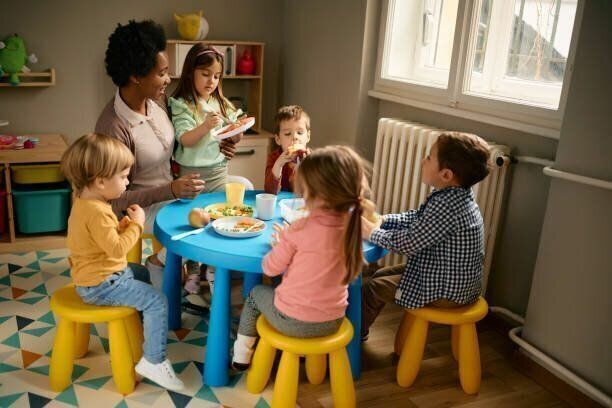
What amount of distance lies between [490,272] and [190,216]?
4.60 ft

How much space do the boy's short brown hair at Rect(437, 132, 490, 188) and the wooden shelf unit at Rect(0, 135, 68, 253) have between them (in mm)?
2149

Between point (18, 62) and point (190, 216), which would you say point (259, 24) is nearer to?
point (18, 62)

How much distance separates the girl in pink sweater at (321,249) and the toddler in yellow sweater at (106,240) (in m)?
0.44

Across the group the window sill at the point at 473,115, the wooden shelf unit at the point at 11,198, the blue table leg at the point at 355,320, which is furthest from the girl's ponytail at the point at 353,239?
the wooden shelf unit at the point at 11,198

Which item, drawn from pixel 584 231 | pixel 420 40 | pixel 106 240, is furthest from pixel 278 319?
pixel 420 40

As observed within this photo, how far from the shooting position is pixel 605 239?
1855mm

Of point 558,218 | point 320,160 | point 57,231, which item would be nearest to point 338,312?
point 320,160

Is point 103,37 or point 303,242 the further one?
point 103,37

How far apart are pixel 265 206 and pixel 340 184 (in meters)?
0.56

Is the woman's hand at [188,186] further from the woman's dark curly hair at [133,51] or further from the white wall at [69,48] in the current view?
the white wall at [69,48]

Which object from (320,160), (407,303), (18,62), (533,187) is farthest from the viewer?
(18,62)

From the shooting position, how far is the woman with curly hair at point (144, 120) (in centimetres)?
220

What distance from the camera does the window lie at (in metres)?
2.36

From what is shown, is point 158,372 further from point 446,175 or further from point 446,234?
point 446,175
